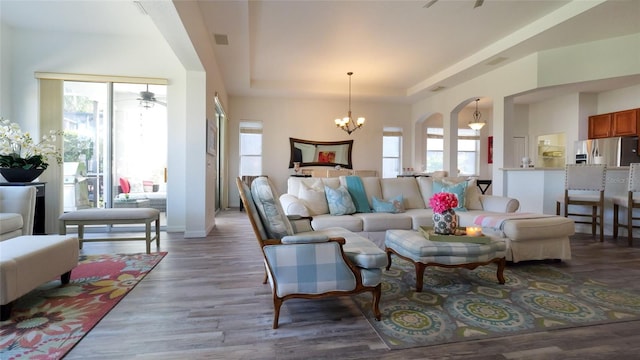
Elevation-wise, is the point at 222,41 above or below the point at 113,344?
above

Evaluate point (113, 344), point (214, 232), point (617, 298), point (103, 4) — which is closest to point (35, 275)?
point (113, 344)

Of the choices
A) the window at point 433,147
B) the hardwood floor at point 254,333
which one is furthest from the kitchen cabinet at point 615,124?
the hardwood floor at point 254,333

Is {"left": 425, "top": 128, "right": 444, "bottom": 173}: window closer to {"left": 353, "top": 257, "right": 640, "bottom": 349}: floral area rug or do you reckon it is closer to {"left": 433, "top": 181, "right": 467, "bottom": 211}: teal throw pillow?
{"left": 433, "top": 181, "right": 467, "bottom": 211}: teal throw pillow

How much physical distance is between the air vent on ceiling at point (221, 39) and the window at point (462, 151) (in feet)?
20.3

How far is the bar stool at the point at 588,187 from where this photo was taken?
422cm

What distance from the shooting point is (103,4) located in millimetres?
3721

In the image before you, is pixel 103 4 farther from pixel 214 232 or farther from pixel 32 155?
pixel 214 232

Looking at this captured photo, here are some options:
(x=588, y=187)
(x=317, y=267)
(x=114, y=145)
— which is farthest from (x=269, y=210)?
(x=588, y=187)

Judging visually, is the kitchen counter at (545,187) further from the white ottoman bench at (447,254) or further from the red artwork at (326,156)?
the red artwork at (326,156)

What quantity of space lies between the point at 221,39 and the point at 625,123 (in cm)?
808

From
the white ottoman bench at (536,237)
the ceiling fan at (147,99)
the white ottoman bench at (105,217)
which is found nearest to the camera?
the white ottoman bench at (536,237)

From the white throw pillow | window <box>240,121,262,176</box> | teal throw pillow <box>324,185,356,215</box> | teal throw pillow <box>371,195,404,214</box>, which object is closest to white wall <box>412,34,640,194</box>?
teal throw pillow <box>371,195,404,214</box>

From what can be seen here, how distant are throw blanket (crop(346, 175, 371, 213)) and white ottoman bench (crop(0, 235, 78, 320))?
2815 mm

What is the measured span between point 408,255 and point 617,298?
154 cm
